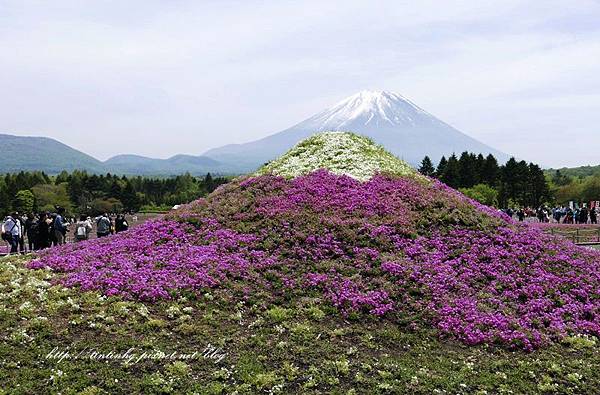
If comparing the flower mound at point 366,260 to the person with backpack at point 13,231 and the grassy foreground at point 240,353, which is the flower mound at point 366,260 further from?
the person with backpack at point 13,231

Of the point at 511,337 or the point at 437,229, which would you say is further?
the point at 437,229

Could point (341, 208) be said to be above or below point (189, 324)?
above

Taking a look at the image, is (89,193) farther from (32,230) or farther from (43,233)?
(43,233)

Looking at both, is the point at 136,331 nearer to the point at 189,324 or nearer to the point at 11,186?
the point at 189,324

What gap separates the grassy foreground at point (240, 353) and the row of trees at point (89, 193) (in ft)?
346

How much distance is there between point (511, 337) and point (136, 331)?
28.4 feet

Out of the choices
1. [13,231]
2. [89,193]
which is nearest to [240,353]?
[13,231]

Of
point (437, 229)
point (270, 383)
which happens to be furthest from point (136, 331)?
Answer: point (437, 229)

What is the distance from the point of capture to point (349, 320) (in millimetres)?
12969

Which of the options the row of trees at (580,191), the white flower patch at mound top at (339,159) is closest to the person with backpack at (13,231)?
the white flower patch at mound top at (339,159)

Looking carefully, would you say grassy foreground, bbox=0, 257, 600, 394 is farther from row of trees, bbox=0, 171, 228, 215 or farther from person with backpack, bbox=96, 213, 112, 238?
row of trees, bbox=0, 171, 228, 215

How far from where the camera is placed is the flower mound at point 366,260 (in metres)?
13.5

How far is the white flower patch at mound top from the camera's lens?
76.1 ft

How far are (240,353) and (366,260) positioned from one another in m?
6.25
